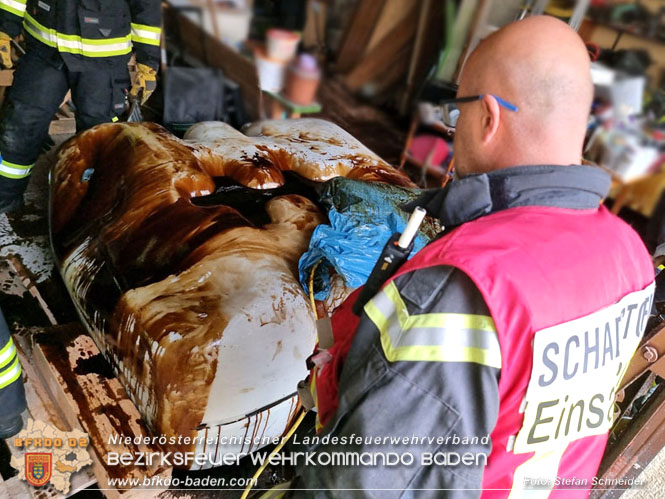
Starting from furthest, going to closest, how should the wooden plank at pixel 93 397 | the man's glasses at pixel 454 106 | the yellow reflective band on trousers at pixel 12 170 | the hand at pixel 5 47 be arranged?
the yellow reflective band on trousers at pixel 12 170 → the hand at pixel 5 47 → the wooden plank at pixel 93 397 → the man's glasses at pixel 454 106

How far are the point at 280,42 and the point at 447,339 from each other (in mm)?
669

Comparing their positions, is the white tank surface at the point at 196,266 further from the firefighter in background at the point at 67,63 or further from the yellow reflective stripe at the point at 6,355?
the firefighter in background at the point at 67,63

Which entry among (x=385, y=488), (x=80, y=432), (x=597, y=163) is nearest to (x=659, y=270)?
(x=597, y=163)

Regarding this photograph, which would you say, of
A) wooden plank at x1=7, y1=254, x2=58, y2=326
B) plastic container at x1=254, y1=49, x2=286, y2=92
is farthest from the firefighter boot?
plastic container at x1=254, y1=49, x2=286, y2=92

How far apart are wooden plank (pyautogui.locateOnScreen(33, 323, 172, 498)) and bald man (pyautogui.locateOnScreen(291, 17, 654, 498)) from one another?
32.2 inches

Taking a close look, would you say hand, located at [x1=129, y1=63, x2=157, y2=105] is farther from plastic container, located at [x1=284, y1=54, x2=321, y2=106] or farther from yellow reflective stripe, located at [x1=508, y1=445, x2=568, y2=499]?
yellow reflective stripe, located at [x1=508, y1=445, x2=568, y2=499]

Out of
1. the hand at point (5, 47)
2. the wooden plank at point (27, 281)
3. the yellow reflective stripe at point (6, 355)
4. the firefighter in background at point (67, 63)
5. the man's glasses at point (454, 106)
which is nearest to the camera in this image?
the man's glasses at point (454, 106)

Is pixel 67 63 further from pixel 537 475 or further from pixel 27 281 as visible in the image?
pixel 537 475

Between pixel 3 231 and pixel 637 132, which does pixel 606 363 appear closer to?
pixel 637 132

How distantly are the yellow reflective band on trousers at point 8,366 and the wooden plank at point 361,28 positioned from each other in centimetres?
151

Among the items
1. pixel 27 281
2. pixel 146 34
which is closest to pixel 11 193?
pixel 27 281

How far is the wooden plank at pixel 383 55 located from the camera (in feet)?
3.03

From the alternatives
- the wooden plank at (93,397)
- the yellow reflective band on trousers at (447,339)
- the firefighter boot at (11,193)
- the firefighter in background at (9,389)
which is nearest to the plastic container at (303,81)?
the yellow reflective band on trousers at (447,339)

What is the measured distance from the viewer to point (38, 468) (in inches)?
62.7
